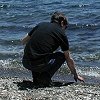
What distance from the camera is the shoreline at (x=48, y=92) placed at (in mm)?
9336

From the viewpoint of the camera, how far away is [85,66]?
13602mm

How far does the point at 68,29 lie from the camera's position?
2011 centimetres

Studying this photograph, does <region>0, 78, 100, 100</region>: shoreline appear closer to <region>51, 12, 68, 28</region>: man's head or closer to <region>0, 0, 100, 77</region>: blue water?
<region>51, 12, 68, 28</region>: man's head

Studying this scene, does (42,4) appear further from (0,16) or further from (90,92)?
(90,92)

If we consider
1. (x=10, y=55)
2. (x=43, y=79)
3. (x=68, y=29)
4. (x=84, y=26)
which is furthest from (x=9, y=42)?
(x=43, y=79)

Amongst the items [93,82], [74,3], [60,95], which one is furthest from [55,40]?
[74,3]

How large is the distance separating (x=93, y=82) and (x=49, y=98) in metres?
2.74

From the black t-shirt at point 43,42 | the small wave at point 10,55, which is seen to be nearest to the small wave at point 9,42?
the small wave at point 10,55

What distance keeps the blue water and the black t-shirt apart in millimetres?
2868

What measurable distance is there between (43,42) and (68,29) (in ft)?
33.2

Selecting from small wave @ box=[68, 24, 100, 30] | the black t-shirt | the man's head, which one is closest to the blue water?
small wave @ box=[68, 24, 100, 30]

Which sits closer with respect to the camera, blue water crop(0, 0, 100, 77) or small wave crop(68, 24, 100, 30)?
blue water crop(0, 0, 100, 77)

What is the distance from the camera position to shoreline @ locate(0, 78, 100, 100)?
9336mm

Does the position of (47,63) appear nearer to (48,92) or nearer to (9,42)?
(48,92)
